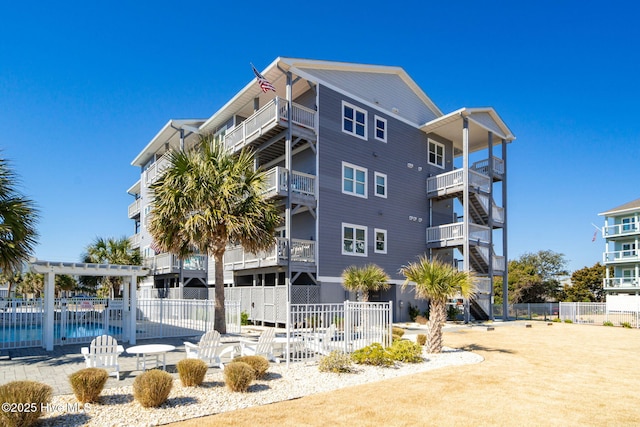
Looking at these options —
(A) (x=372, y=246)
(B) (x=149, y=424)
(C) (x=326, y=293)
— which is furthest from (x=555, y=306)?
(B) (x=149, y=424)

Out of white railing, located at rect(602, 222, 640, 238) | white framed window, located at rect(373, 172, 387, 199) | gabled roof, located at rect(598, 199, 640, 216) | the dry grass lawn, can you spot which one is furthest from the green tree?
the dry grass lawn

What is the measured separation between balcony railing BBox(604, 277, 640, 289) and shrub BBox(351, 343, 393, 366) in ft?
144

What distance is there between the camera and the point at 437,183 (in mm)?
30266

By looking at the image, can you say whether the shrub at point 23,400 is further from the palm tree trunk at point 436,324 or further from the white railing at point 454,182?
the white railing at point 454,182

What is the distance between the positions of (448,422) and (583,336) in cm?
1902

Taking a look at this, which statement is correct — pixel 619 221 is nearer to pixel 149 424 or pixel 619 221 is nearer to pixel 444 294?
pixel 444 294

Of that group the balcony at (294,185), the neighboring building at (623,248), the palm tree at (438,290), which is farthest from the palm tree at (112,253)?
the neighboring building at (623,248)

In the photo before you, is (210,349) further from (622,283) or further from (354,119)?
(622,283)

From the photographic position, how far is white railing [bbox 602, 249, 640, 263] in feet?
151

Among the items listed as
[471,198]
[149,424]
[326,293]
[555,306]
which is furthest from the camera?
[555,306]

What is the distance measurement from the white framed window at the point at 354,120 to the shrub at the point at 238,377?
62.4ft

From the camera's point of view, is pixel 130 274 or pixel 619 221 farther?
pixel 619 221

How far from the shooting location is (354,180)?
26688mm

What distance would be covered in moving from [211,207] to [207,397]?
31.1 ft
